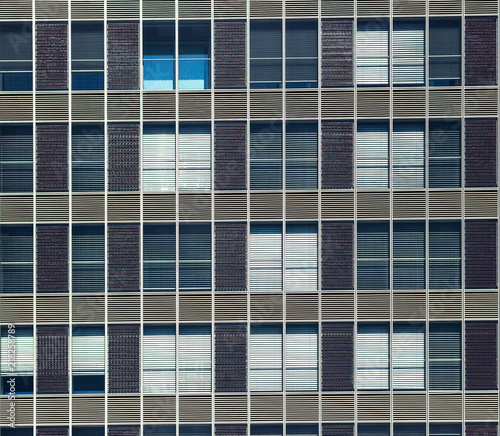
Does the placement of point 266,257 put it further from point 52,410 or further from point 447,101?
point 52,410

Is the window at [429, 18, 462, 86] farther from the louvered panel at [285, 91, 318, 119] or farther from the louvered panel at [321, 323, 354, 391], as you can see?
the louvered panel at [321, 323, 354, 391]

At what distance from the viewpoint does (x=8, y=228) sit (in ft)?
66.2

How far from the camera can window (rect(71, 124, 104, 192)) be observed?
795 inches

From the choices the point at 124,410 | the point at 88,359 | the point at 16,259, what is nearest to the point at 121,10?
the point at 16,259

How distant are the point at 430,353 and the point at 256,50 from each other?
1470 centimetres

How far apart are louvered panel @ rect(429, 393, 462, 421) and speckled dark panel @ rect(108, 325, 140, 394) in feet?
40.2

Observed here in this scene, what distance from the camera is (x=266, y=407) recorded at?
20.0 metres

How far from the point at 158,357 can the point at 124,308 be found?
251 cm

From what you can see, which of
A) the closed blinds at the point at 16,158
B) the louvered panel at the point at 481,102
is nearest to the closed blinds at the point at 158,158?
the closed blinds at the point at 16,158

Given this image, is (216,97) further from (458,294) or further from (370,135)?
(458,294)

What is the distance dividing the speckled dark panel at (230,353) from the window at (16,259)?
8.18m

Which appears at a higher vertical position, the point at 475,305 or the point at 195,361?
the point at 475,305

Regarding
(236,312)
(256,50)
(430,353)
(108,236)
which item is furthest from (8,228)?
(430,353)

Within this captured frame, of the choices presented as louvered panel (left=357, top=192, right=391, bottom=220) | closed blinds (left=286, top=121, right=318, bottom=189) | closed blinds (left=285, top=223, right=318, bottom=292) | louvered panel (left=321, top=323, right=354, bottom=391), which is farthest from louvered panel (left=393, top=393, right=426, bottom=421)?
closed blinds (left=286, top=121, right=318, bottom=189)
